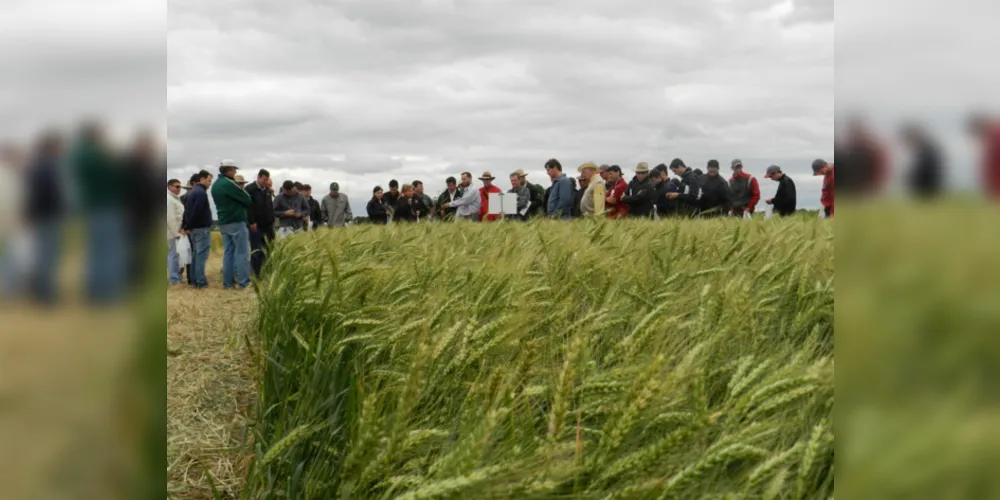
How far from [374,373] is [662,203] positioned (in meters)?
8.32

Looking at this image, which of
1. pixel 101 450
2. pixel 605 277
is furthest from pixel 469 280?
pixel 101 450

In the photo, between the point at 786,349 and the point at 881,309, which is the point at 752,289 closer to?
the point at 786,349

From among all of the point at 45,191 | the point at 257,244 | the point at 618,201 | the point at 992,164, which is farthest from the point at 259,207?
the point at 992,164

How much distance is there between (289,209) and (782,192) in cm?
716

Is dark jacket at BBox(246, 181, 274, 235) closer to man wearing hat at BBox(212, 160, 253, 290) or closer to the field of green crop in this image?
man wearing hat at BBox(212, 160, 253, 290)

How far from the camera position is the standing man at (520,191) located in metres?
11.4

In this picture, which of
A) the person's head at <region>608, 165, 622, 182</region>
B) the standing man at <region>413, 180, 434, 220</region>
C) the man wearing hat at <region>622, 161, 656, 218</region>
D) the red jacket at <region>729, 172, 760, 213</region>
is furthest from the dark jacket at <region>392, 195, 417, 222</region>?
the red jacket at <region>729, 172, 760, 213</region>

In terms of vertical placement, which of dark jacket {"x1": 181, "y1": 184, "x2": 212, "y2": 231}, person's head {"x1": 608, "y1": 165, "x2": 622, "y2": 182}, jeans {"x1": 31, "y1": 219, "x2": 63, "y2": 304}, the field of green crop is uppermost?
person's head {"x1": 608, "y1": 165, "x2": 622, "y2": 182}

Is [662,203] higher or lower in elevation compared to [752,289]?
higher

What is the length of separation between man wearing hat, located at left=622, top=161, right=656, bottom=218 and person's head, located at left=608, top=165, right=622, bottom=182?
491 millimetres

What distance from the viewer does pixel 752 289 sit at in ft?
6.62

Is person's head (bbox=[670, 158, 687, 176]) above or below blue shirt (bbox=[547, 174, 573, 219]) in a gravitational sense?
above

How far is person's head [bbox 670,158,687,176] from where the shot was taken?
1131 cm

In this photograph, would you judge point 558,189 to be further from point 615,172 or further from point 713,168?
point 713,168
